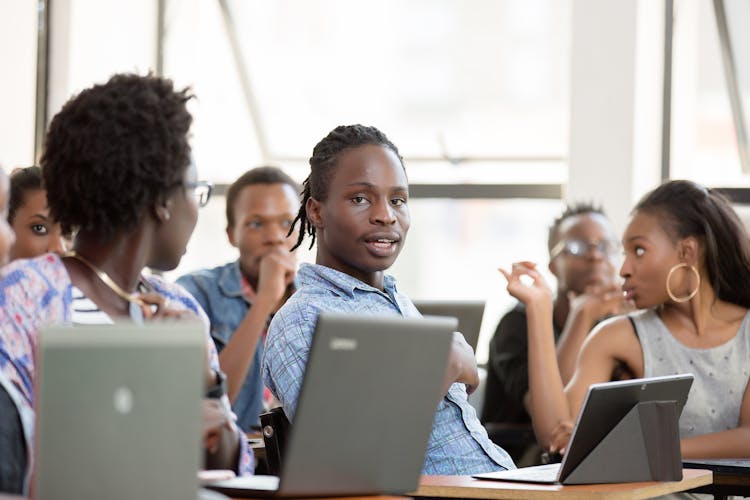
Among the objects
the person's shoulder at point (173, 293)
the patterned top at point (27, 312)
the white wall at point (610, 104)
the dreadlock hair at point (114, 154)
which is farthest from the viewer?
the white wall at point (610, 104)

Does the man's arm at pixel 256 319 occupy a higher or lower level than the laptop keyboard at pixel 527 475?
higher

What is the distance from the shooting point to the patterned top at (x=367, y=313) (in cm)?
250

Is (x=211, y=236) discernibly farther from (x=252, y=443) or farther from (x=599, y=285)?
(x=252, y=443)

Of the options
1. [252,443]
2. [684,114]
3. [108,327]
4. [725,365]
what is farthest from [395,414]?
[684,114]

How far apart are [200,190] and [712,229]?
1.70m

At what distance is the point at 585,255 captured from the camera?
465 centimetres

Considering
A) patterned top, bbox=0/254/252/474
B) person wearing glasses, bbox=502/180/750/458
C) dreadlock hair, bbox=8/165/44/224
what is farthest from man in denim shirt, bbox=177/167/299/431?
patterned top, bbox=0/254/252/474

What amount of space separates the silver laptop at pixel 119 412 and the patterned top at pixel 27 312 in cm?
36

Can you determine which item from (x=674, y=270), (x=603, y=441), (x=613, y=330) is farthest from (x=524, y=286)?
(x=603, y=441)

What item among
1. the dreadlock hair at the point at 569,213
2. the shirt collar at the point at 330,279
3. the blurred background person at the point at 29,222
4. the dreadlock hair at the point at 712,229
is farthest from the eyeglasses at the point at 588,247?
the shirt collar at the point at 330,279

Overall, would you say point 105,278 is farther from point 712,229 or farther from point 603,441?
point 712,229

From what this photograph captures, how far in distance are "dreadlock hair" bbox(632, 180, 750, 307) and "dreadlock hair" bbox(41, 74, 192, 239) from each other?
5.84ft

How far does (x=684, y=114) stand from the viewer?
19.1 ft

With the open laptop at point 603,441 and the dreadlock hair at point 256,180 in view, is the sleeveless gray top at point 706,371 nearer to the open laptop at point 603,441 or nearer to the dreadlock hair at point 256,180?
the open laptop at point 603,441
